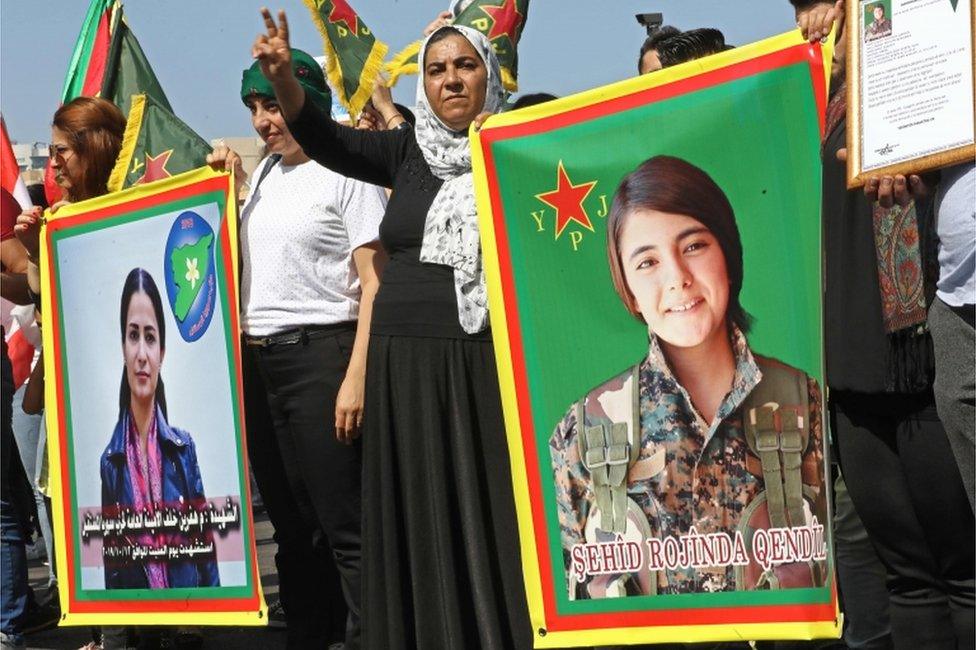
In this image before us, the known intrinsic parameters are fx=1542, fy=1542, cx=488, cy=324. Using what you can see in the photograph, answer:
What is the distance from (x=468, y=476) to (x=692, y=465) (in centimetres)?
70

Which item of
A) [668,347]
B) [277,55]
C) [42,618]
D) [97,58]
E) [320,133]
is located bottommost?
[42,618]

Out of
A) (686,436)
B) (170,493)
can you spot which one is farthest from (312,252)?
(686,436)

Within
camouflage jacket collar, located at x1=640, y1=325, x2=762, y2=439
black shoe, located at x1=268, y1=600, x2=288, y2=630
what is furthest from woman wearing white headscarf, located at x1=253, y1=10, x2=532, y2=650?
black shoe, located at x1=268, y1=600, x2=288, y2=630

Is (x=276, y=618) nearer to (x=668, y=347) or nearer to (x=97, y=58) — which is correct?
(x=97, y=58)

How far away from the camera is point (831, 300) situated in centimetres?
371

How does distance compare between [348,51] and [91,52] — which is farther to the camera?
[91,52]

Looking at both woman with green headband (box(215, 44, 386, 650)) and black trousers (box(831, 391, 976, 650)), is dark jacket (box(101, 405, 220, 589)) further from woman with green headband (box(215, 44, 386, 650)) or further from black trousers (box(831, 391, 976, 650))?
black trousers (box(831, 391, 976, 650))

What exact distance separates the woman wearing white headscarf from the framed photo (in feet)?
4.43

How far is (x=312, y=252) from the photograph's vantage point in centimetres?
495

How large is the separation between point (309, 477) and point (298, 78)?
4.27ft

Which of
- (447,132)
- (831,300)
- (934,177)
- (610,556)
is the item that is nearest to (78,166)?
(447,132)

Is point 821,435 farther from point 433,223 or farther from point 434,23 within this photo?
point 434,23

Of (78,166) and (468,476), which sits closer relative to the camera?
(468,476)

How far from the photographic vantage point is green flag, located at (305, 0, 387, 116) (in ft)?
18.7
